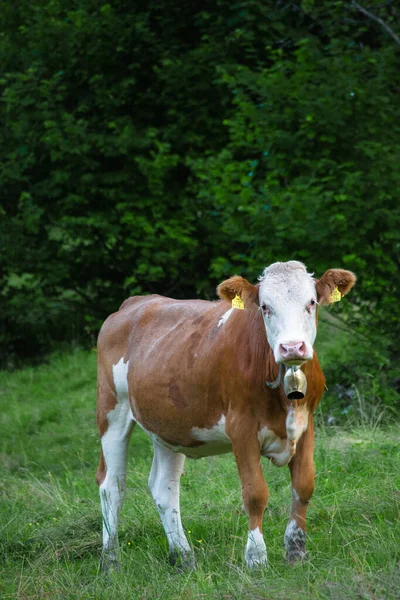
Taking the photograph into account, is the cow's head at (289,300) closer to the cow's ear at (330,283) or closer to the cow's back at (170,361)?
the cow's ear at (330,283)

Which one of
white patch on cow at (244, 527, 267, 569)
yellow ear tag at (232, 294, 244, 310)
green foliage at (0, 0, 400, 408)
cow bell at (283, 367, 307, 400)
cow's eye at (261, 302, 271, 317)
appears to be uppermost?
cow's eye at (261, 302, 271, 317)

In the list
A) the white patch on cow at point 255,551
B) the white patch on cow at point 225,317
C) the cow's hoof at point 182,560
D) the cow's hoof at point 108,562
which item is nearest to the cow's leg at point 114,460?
the cow's hoof at point 108,562

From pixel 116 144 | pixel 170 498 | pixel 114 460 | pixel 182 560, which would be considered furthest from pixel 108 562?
pixel 116 144

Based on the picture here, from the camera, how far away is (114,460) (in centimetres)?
664

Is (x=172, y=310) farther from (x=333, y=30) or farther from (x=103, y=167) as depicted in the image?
(x=103, y=167)

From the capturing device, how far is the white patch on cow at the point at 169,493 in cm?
601

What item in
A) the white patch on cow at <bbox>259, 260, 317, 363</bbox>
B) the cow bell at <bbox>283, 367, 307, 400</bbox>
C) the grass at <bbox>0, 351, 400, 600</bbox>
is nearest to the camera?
the grass at <bbox>0, 351, 400, 600</bbox>

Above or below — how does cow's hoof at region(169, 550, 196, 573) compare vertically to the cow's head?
below

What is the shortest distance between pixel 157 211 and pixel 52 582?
8.82 m

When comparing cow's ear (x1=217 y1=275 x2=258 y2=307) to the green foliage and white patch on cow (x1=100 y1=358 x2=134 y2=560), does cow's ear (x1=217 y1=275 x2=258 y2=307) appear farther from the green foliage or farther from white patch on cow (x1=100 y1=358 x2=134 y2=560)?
the green foliage

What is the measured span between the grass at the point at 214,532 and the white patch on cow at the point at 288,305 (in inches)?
42.1

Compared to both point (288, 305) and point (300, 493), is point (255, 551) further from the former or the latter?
point (288, 305)

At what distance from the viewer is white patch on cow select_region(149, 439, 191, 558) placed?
601 cm

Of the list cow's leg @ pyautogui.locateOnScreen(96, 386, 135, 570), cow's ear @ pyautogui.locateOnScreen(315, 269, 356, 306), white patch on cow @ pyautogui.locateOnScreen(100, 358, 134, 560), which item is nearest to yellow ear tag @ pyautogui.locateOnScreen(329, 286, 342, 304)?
cow's ear @ pyautogui.locateOnScreen(315, 269, 356, 306)
